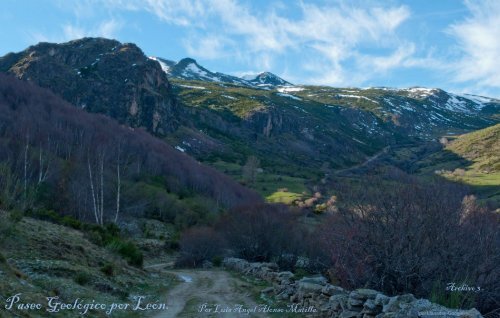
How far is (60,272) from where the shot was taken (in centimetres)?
1634

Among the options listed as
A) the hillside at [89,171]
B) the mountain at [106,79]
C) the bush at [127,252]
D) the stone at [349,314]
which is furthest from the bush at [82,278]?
the mountain at [106,79]

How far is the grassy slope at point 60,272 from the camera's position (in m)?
12.8

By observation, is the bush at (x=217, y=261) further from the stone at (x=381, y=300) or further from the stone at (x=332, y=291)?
the stone at (x=381, y=300)

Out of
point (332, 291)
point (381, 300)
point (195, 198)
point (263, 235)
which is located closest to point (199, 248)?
point (263, 235)

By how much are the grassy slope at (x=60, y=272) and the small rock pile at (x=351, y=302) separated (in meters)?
5.85

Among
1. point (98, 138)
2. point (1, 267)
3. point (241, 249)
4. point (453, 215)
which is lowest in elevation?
point (241, 249)

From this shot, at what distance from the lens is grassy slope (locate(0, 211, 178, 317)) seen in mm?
12773

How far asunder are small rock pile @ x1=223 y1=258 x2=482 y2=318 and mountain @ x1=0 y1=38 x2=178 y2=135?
474ft

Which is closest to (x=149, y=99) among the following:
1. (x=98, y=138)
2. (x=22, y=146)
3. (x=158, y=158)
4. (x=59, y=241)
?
(x=158, y=158)

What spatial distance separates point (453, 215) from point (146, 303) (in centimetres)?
1251

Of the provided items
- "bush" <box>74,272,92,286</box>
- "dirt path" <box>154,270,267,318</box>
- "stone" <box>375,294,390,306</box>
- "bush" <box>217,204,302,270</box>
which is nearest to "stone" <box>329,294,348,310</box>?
"stone" <box>375,294,390,306</box>

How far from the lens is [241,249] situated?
1502 inches

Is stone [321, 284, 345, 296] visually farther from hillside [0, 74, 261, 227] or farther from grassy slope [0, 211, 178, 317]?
hillside [0, 74, 261, 227]

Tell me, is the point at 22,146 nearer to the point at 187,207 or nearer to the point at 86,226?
the point at 187,207
